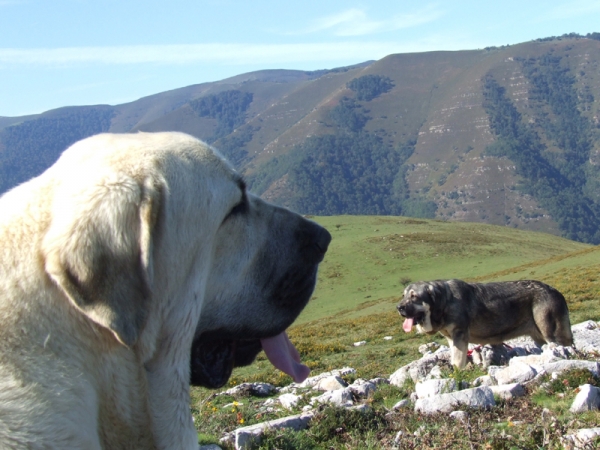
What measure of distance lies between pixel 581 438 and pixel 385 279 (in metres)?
47.2

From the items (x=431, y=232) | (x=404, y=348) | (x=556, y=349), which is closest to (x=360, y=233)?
(x=431, y=232)

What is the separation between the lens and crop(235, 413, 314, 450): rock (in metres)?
5.03

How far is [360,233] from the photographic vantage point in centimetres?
6956

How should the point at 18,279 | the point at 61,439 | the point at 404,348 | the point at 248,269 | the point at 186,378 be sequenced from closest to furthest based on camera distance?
the point at 61,439 → the point at 18,279 → the point at 186,378 → the point at 248,269 → the point at 404,348

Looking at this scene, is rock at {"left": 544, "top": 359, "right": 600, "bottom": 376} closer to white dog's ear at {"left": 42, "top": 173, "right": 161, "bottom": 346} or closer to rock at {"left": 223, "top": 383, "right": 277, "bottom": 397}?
rock at {"left": 223, "top": 383, "right": 277, "bottom": 397}

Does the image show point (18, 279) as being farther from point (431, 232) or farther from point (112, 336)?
point (431, 232)

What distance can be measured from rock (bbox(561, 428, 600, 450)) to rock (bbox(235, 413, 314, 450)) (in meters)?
2.23

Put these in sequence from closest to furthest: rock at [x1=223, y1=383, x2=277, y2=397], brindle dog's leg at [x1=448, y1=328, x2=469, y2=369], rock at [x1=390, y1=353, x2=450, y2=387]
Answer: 1. rock at [x1=390, y1=353, x2=450, y2=387]
2. rock at [x1=223, y1=383, x2=277, y2=397]
3. brindle dog's leg at [x1=448, y1=328, x2=469, y2=369]

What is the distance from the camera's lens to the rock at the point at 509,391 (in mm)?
6074

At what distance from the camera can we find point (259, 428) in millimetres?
5398

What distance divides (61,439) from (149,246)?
54cm

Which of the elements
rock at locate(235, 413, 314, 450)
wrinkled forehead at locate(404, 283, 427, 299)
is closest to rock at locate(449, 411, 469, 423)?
rock at locate(235, 413, 314, 450)

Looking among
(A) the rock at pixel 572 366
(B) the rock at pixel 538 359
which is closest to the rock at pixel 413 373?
(B) the rock at pixel 538 359

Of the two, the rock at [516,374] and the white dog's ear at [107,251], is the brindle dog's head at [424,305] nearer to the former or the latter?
the rock at [516,374]
